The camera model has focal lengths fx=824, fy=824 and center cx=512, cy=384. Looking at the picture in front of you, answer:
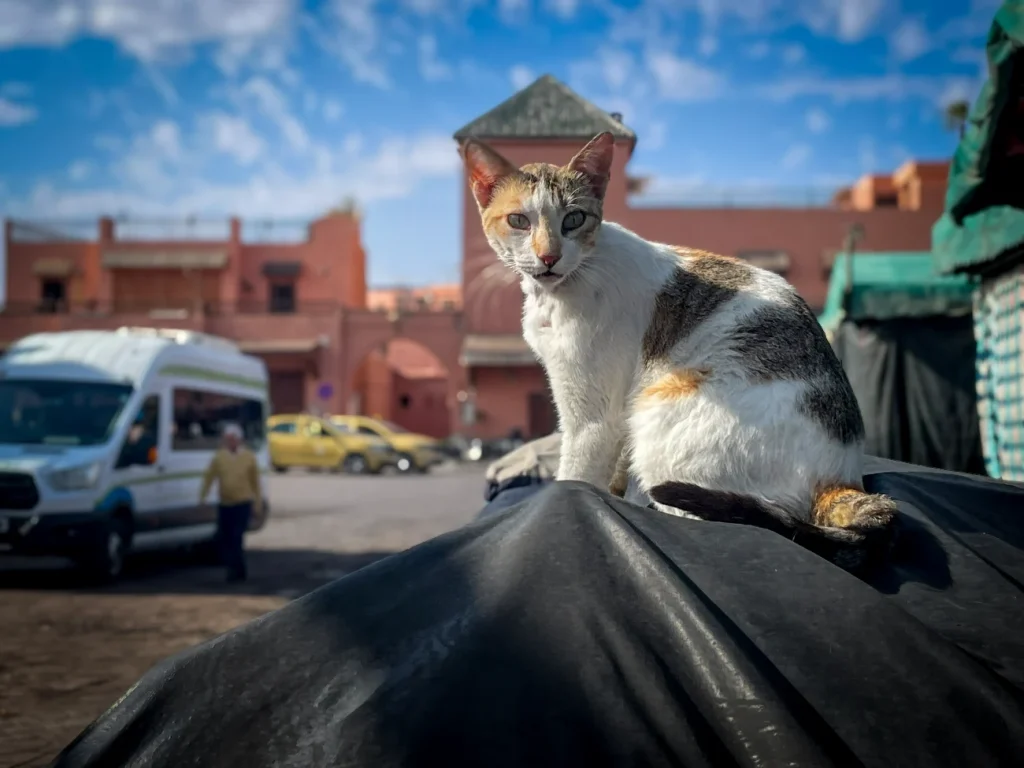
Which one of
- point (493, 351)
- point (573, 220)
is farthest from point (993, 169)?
point (493, 351)

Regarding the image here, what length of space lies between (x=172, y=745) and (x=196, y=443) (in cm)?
968

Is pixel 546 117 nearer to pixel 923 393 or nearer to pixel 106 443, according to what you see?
pixel 106 443

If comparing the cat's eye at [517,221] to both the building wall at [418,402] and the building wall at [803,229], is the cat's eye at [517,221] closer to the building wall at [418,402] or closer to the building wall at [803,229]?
the building wall at [803,229]

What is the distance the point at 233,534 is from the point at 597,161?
24.0ft

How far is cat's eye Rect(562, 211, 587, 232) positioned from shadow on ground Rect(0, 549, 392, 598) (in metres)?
5.50

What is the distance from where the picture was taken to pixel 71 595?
7.70m

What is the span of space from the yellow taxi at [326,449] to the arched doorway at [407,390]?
1155 cm

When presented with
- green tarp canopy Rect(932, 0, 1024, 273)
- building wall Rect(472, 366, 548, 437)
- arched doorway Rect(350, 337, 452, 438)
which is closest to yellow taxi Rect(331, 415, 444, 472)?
building wall Rect(472, 366, 548, 437)

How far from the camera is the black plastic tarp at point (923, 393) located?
31.8 ft

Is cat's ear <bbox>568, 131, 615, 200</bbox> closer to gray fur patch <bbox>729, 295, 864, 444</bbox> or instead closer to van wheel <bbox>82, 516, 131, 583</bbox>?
→ gray fur patch <bbox>729, 295, 864, 444</bbox>

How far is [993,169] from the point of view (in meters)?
5.03

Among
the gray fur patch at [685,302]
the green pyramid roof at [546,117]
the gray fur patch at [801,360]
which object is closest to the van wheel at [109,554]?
the green pyramid roof at [546,117]

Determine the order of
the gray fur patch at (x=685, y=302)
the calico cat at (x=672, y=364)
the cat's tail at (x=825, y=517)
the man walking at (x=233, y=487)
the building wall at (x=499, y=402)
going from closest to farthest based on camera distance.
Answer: the cat's tail at (x=825, y=517), the calico cat at (x=672, y=364), the gray fur patch at (x=685, y=302), the man walking at (x=233, y=487), the building wall at (x=499, y=402)

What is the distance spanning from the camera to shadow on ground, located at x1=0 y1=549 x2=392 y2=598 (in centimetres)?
807
